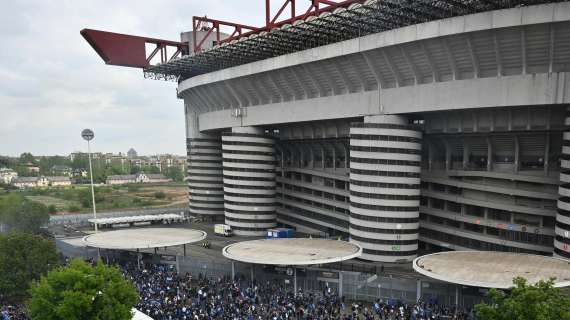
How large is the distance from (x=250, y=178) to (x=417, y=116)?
28213mm

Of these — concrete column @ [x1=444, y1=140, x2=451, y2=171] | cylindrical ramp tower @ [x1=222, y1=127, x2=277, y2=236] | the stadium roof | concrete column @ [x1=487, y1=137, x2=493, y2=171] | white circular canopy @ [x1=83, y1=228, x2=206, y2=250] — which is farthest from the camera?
cylindrical ramp tower @ [x1=222, y1=127, x2=277, y2=236]

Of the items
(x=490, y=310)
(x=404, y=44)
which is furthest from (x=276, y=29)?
(x=490, y=310)

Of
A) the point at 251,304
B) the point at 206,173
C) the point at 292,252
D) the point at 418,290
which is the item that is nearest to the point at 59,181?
the point at 206,173

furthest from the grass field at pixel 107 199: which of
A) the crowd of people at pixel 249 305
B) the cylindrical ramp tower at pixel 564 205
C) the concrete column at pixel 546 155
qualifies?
the cylindrical ramp tower at pixel 564 205

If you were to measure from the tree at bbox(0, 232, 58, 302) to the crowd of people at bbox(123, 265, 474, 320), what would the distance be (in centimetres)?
1016

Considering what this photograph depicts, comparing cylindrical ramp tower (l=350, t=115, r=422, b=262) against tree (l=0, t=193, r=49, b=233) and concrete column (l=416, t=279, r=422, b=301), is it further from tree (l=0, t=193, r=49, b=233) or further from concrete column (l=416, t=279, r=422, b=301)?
tree (l=0, t=193, r=49, b=233)

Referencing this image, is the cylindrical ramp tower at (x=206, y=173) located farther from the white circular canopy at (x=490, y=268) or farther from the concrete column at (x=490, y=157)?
the white circular canopy at (x=490, y=268)

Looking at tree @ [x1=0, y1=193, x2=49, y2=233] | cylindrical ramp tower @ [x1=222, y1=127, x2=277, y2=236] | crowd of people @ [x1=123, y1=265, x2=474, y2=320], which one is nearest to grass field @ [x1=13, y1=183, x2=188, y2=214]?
tree @ [x1=0, y1=193, x2=49, y2=233]

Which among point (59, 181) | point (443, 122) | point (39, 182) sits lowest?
point (59, 181)

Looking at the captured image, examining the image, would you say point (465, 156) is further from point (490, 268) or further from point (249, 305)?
point (249, 305)

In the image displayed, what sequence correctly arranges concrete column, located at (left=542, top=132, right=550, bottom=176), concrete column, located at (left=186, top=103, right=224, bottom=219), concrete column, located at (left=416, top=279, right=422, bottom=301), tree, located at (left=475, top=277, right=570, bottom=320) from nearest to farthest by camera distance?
1. tree, located at (left=475, top=277, right=570, bottom=320)
2. concrete column, located at (left=416, top=279, right=422, bottom=301)
3. concrete column, located at (left=542, top=132, right=550, bottom=176)
4. concrete column, located at (left=186, top=103, right=224, bottom=219)

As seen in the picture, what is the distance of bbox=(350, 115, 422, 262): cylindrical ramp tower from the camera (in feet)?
150

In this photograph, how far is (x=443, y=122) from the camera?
47312 mm

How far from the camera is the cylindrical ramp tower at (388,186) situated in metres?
45.8
